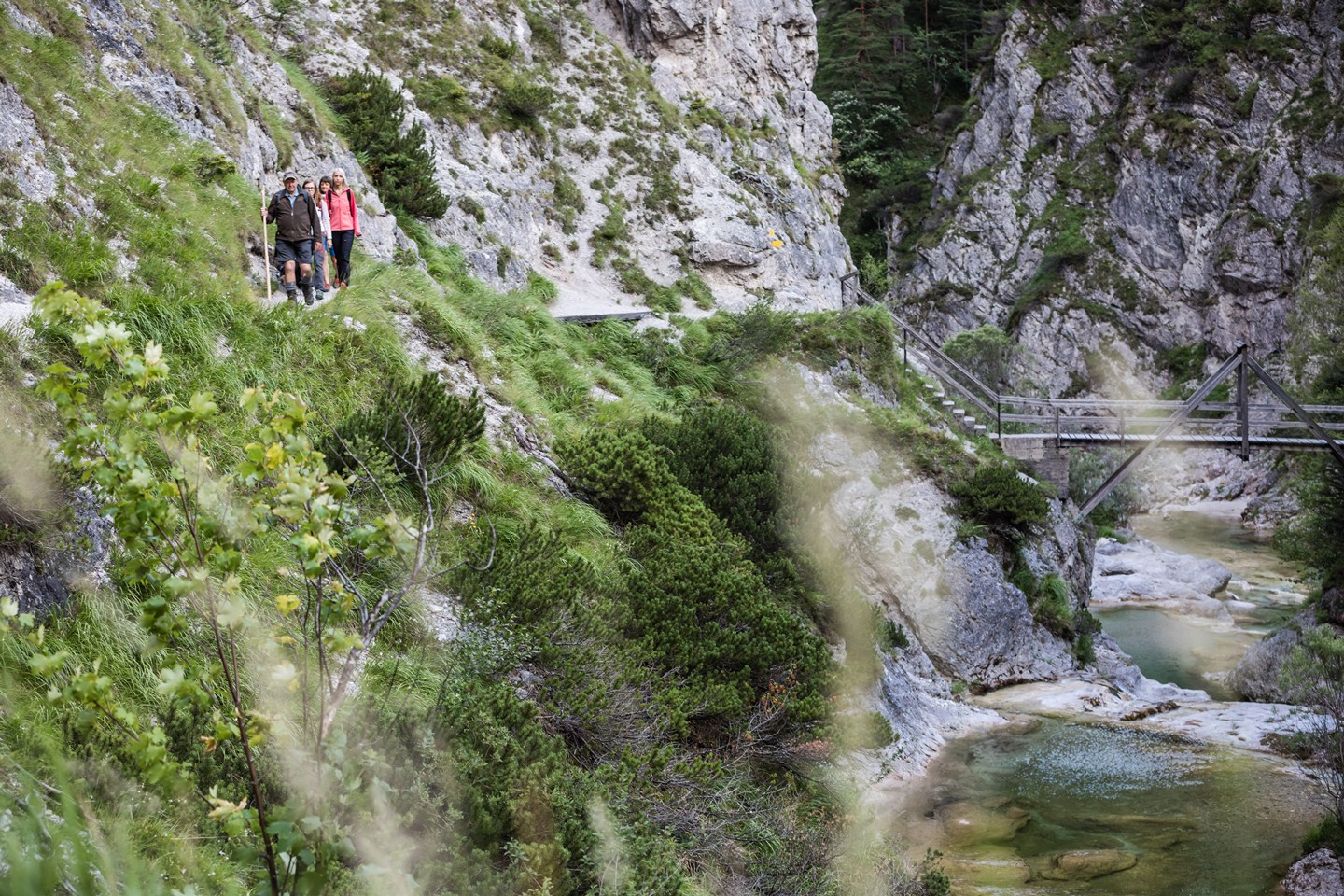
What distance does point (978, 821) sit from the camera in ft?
35.4

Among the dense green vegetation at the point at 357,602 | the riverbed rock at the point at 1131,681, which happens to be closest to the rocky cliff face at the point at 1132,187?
the riverbed rock at the point at 1131,681

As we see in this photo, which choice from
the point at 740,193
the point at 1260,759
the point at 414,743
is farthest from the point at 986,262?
the point at 414,743

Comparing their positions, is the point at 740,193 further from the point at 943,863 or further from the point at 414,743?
the point at 414,743

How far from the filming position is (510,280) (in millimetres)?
18734

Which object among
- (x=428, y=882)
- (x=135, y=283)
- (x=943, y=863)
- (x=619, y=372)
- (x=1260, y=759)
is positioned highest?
(x=135, y=283)

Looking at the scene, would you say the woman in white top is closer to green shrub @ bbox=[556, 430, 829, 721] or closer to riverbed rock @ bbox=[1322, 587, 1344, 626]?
green shrub @ bbox=[556, 430, 829, 721]

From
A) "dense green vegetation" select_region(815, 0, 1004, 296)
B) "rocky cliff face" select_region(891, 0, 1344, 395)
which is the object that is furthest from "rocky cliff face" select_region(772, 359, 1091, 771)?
"dense green vegetation" select_region(815, 0, 1004, 296)

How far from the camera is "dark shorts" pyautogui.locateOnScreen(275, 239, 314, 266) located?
36.6 ft

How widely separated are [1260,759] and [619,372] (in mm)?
10976

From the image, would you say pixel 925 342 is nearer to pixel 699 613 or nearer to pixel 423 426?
pixel 699 613

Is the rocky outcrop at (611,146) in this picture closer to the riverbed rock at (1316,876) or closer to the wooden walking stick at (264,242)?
the wooden walking stick at (264,242)

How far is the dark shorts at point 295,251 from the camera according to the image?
11.2 m

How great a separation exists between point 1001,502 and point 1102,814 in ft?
22.1

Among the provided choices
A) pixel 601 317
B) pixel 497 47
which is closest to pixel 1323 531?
pixel 601 317
